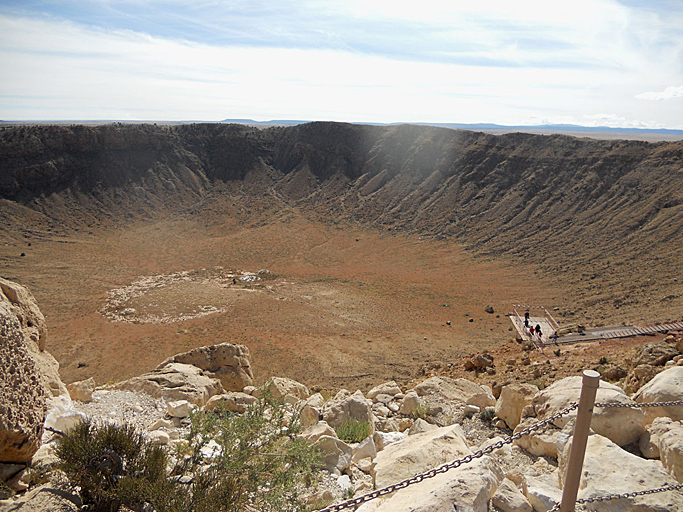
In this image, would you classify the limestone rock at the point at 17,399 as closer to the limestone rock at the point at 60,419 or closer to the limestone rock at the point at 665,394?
the limestone rock at the point at 60,419

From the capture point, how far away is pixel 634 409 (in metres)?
5.72

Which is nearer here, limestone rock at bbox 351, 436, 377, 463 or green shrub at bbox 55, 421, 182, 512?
green shrub at bbox 55, 421, 182, 512

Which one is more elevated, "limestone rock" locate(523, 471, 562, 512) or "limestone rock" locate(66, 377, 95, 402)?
"limestone rock" locate(523, 471, 562, 512)

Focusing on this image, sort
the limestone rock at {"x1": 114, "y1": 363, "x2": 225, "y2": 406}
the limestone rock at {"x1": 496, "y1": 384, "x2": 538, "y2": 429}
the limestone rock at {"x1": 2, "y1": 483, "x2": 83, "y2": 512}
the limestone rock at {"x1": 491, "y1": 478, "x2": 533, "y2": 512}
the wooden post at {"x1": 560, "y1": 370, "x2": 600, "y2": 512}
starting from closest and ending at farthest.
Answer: the wooden post at {"x1": 560, "y1": 370, "x2": 600, "y2": 512} → the limestone rock at {"x1": 2, "y1": 483, "x2": 83, "y2": 512} → the limestone rock at {"x1": 491, "y1": 478, "x2": 533, "y2": 512} → the limestone rock at {"x1": 496, "y1": 384, "x2": 538, "y2": 429} → the limestone rock at {"x1": 114, "y1": 363, "x2": 225, "y2": 406}

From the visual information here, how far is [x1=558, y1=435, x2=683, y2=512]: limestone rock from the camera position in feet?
13.6

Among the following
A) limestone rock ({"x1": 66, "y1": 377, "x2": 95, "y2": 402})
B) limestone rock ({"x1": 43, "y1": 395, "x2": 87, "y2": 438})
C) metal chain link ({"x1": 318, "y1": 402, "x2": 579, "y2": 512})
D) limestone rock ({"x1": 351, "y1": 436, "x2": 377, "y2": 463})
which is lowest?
limestone rock ({"x1": 66, "y1": 377, "x2": 95, "y2": 402})

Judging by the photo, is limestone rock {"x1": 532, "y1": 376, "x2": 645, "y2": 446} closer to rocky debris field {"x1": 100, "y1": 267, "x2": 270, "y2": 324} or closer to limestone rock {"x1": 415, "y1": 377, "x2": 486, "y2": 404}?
limestone rock {"x1": 415, "y1": 377, "x2": 486, "y2": 404}

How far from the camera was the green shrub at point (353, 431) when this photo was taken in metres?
7.70

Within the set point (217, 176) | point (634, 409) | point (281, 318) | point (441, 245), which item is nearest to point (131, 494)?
point (634, 409)

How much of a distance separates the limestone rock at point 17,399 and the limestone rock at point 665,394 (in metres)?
8.22

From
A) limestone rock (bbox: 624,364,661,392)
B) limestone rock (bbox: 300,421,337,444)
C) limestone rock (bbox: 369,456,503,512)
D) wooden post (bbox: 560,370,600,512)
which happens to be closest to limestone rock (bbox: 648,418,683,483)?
wooden post (bbox: 560,370,600,512)

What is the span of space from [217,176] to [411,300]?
1521 inches

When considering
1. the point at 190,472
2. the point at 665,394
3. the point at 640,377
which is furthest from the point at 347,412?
the point at 640,377

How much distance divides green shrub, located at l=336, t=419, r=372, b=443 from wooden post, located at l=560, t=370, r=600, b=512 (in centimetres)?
444
